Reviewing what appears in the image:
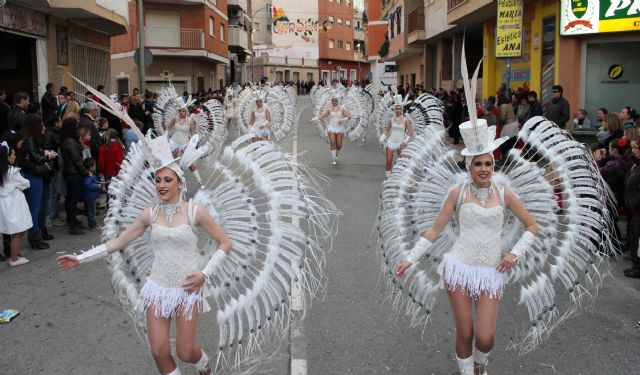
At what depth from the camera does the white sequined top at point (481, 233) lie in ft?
12.8

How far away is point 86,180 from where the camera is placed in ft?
29.0

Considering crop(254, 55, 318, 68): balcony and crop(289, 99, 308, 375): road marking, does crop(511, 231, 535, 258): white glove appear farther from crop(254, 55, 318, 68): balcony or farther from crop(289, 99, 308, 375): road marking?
crop(254, 55, 318, 68): balcony

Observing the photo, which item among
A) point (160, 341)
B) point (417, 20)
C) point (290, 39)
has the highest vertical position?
point (290, 39)

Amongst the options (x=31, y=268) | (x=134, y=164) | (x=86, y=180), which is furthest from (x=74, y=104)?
(x=134, y=164)

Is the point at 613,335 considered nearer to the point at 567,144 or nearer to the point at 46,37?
the point at 567,144

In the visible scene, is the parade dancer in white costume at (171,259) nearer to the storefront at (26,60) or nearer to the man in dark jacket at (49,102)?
the man in dark jacket at (49,102)

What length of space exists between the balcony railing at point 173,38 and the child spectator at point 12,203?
30551 millimetres

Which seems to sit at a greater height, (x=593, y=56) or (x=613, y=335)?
→ (x=593, y=56)

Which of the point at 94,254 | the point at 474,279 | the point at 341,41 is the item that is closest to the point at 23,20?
the point at 94,254

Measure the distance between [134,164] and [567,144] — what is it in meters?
3.20

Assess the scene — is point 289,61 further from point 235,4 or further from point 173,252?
point 173,252

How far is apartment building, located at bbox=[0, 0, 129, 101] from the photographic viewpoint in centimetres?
1558

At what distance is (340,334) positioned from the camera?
5027 mm

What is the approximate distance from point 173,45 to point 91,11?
1951 cm
